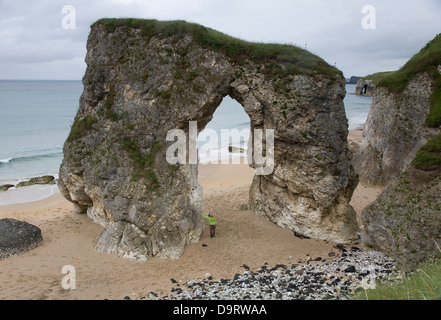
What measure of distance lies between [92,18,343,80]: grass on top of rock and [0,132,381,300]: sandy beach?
25.0ft

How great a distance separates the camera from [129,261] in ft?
48.1

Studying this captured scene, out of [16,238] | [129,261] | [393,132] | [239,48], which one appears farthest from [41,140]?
[393,132]

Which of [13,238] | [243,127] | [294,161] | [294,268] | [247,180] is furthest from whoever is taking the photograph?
[243,127]

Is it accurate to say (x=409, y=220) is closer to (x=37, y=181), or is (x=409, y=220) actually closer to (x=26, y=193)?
(x=26, y=193)

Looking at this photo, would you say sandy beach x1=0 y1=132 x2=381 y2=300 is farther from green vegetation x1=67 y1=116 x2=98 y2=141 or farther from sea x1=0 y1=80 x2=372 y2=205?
sea x1=0 y1=80 x2=372 y2=205

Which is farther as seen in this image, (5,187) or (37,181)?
(37,181)

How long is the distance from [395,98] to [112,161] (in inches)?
676

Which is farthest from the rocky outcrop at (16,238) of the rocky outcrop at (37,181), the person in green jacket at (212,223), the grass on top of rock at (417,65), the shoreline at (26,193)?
the grass on top of rock at (417,65)

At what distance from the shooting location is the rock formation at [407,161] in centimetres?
1177

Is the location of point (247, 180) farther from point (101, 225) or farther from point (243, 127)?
point (243, 127)

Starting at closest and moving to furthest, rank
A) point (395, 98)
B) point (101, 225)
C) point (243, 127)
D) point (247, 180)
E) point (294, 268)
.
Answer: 1. point (294, 268)
2. point (101, 225)
3. point (395, 98)
4. point (247, 180)
5. point (243, 127)

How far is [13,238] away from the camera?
602 inches

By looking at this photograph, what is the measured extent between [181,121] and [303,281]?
26.5 feet

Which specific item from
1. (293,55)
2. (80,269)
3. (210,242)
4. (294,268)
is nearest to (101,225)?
(80,269)
